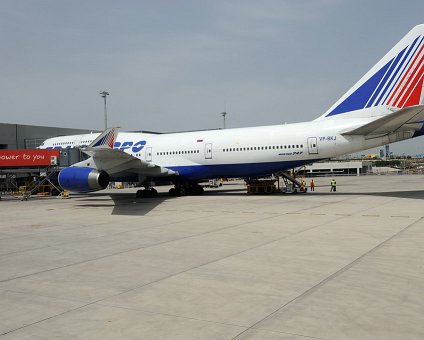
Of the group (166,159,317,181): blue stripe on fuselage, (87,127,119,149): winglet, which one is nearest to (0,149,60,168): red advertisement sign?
(87,127,119,149): winglet

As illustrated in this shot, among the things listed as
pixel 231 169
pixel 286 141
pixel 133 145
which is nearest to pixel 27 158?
pixel 133 145

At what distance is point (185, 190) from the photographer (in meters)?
26.3

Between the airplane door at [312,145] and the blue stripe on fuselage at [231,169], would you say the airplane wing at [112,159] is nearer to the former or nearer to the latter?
the blue stripe on fuselage at [231,169]

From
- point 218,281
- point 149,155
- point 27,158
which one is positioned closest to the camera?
point 218,281

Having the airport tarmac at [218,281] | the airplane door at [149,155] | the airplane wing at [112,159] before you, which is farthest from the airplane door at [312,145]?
the airplane door at [149,155]

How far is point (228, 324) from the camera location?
462cm

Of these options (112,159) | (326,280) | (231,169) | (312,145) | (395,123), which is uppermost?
(395,123)

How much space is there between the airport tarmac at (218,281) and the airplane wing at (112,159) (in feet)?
26.1

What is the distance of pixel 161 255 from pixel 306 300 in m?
3.79

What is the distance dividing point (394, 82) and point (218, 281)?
55.9 feet

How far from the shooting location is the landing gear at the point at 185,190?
25984 millimetres

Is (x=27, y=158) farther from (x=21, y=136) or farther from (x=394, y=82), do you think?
(x=21, y=136)

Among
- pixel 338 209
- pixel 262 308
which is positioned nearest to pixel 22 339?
pixel 262 308

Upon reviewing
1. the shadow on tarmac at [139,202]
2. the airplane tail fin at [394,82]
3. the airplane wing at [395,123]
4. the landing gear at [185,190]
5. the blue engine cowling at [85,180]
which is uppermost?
the airplane tail fin at [394,82]
